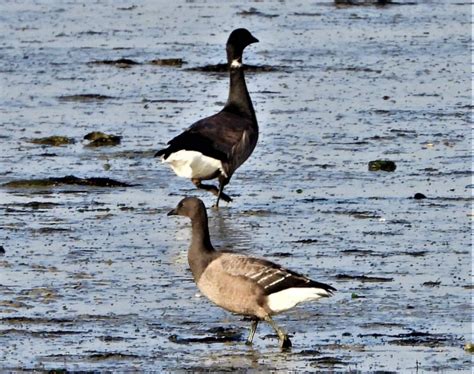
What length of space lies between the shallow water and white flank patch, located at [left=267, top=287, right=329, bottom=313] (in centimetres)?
23

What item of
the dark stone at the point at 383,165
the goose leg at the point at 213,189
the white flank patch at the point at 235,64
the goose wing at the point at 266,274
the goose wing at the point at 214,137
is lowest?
the goose leg at the point at 213,189

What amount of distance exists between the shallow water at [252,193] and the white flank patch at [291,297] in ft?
0.74

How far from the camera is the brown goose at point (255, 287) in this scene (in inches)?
373

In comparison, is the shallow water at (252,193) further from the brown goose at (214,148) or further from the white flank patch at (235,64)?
the white flank patch at (235,64)

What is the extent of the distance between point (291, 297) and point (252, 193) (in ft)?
16.2

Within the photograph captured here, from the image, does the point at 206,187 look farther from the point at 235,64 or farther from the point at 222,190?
the point at 235,64

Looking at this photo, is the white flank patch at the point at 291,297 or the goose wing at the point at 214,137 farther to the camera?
the goose wing at the point at 214,137

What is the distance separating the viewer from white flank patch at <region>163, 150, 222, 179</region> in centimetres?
1371

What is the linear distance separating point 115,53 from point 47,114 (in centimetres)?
463

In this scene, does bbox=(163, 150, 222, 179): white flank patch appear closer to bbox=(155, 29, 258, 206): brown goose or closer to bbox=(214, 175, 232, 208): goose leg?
bbox=(155, 29, 258, 206): brown goose

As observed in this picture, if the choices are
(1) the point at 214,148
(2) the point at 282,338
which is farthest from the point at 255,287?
(1) the point at 214,148

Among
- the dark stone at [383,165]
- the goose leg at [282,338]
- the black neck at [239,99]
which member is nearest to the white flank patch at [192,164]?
the black neck at [239,99]

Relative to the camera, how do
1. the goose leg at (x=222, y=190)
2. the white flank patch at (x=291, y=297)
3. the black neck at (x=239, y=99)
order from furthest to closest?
the black neck at (x=239, y=99) → the goose leg at (x=222, y=190) → the white flank patch at (x=291, y=297)

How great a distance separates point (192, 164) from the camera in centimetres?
1380
